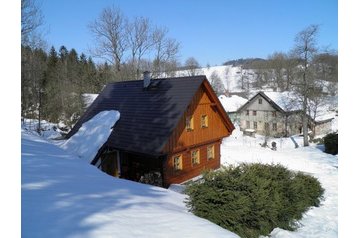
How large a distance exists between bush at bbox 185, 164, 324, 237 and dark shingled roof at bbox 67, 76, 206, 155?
512cm

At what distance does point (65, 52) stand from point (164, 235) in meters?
47.8

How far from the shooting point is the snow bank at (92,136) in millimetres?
13638

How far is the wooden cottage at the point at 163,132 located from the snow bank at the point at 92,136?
336 millimetres

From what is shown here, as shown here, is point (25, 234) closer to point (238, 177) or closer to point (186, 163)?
point (238, 177)

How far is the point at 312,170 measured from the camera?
18.1 metres

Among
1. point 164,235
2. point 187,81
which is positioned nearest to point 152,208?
point 164,235

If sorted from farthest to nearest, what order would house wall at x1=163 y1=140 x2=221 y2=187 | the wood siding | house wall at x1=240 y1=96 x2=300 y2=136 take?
1. house wall at x1=240 y1=96 x2=300 y2=136
2. the wood siding
3. house wall at x1=163 y1=140 x2=221 y2=187

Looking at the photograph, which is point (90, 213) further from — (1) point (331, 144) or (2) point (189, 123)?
(1) point (331, 144)

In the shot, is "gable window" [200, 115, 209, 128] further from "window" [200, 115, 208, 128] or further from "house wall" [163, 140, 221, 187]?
"house wall" [163, 140, 221, 187]

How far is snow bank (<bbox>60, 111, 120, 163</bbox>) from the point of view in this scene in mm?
13638

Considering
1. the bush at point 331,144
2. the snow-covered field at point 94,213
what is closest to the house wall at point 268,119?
the bush at point 331,144

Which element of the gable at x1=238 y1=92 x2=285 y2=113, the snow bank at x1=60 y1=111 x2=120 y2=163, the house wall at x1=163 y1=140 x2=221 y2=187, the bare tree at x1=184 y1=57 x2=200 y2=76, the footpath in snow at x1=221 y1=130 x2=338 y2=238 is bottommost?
the footpath in snow at x1=221 y1=130 x2=338 y2=238

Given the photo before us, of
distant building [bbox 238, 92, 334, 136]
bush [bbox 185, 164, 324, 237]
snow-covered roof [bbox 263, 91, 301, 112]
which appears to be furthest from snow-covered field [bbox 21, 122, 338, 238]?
distant building [bbox 238, 92, 334, 136]
